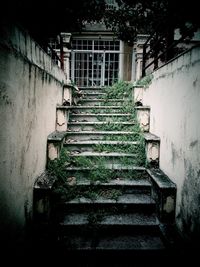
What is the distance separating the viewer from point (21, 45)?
3217 mm

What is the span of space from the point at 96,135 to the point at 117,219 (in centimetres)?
255

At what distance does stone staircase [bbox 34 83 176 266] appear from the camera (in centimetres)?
380

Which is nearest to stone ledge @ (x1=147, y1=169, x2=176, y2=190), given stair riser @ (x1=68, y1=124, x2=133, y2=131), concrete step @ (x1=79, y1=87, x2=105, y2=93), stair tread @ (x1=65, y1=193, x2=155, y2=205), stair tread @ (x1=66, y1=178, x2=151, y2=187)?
stair tread @ (x1=66, y1=178, x2=151, y2=187)

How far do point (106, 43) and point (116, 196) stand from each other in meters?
11.7

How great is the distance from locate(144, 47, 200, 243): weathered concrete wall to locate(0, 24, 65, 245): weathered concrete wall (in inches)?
95.8

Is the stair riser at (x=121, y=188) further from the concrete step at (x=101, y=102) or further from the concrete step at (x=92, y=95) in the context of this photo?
the concrete step at (x=92, y=95)

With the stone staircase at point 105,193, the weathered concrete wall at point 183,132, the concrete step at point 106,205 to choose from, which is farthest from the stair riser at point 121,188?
the weathered concrete wall at point 183,132

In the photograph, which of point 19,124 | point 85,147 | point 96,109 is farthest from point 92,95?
point 19,124

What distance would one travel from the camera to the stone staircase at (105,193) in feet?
12.5

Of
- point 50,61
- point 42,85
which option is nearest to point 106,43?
point 50,61

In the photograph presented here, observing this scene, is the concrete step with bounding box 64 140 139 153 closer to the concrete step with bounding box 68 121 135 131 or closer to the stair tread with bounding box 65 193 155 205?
the concrete step with bounding box 68 121 135 131

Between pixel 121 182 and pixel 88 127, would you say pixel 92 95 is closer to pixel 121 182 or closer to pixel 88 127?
pixel 88 127

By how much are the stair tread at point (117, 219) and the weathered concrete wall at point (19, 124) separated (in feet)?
2.68

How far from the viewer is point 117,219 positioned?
4.19 metres
